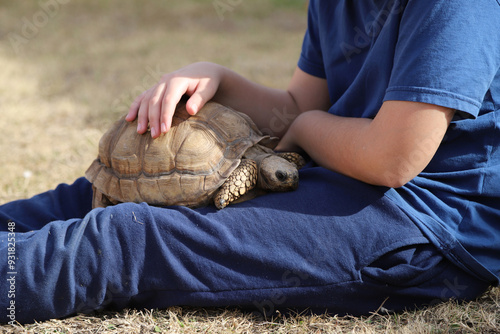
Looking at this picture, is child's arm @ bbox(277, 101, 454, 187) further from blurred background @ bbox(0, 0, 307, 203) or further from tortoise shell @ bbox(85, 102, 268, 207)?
blurred background @ bbox(0, 0, 307, 203)

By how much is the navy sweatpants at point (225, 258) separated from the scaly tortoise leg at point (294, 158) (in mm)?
390

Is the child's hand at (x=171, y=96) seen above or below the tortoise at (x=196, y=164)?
above

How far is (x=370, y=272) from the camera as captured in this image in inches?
67.1

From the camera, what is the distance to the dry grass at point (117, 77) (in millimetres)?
1799

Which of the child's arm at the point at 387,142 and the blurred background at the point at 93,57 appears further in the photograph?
the blurred background at the point at 93,57

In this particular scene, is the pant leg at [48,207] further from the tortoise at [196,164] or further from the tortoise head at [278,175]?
the tortoise head at [278,175]

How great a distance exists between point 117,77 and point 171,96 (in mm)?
4193

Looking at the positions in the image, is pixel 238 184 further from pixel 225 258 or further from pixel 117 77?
pixel 117 77

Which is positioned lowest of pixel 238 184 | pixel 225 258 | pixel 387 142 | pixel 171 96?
pixel 225 258

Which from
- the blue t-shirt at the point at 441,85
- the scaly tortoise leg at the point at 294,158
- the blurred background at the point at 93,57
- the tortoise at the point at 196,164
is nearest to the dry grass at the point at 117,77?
the blurred background at the point at 93,57

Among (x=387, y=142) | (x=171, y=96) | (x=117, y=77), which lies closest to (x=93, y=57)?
(x=117, y=77)

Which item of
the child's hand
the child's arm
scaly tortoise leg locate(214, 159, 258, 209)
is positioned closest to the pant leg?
the child's hand

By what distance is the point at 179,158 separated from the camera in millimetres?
1942

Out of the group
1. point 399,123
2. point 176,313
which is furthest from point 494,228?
point 176,313
